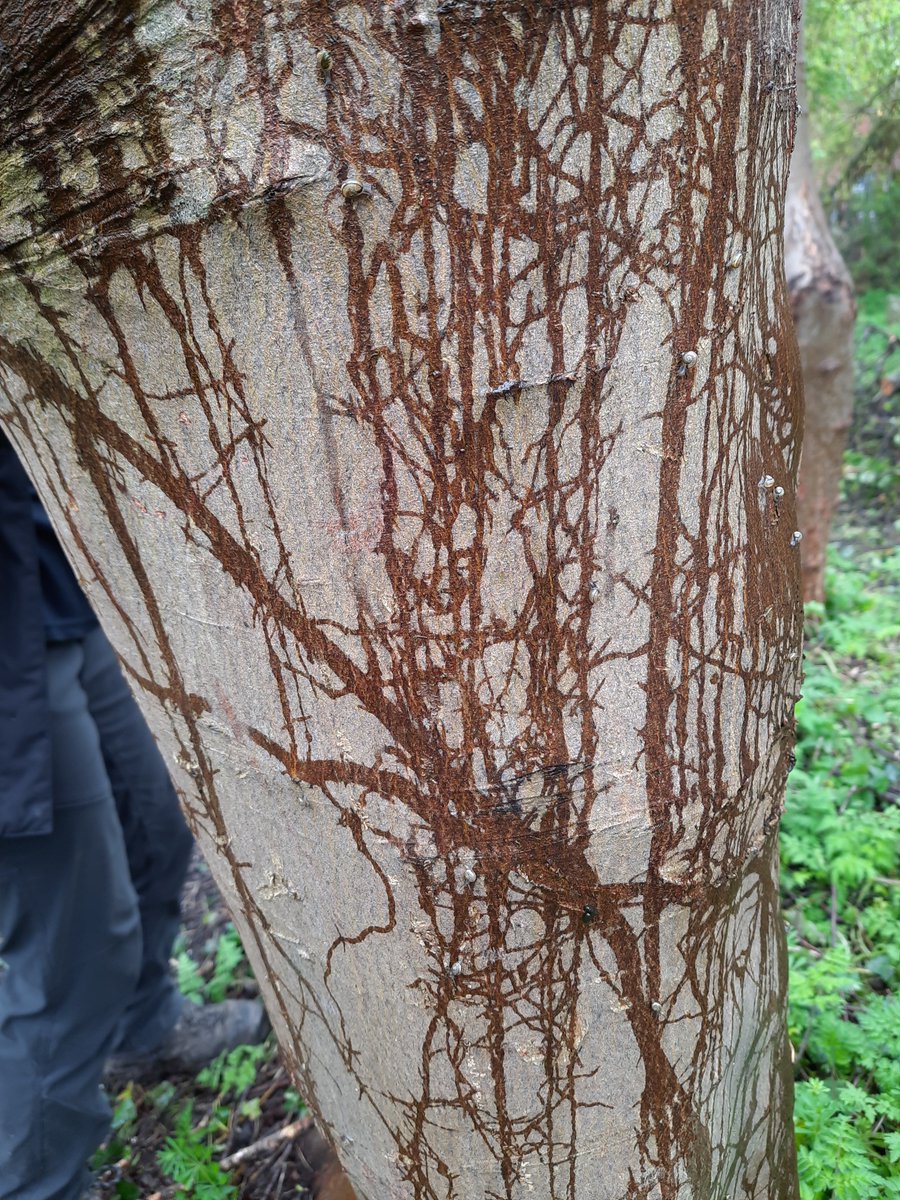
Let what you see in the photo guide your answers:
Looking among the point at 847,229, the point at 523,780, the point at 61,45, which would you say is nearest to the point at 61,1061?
the point at 523,780

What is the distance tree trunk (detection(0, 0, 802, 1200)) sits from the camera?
65 cm

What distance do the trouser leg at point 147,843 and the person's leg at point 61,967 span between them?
13.5 inches

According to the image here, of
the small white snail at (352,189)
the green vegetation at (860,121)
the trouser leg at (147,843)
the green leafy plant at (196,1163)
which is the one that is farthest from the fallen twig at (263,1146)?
the green vegetation at (860,121)

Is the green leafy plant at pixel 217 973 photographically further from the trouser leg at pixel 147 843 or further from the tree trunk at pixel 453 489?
the tree trunk at pixel 453 489

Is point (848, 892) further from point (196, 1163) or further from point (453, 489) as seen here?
point (453, 489)

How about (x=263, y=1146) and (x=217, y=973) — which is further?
(x=217, y=973)

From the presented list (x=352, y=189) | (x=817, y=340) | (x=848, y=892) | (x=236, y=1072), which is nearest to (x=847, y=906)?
(x=848, y=892)

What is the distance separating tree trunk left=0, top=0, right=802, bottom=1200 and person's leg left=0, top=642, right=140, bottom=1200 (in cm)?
102

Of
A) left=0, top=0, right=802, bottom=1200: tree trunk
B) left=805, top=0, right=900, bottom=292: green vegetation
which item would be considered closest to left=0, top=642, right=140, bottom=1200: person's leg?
left=0, top=0, right=802, bottom=1200: tree trunk

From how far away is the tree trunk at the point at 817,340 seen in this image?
3920 millimetres

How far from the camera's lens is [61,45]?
63cm

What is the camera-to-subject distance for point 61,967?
6.26 feet

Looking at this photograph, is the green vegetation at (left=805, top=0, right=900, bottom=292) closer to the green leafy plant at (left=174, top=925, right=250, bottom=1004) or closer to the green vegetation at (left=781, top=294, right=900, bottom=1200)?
the green vegetation at (left=781, top=294, right=900, bottom=1200)

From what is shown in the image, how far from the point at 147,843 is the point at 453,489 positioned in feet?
6.98
